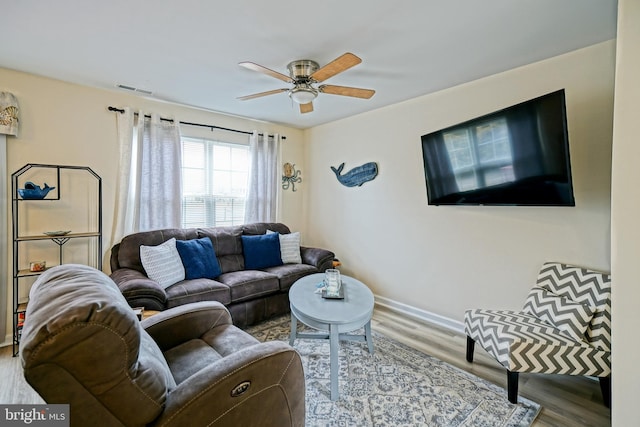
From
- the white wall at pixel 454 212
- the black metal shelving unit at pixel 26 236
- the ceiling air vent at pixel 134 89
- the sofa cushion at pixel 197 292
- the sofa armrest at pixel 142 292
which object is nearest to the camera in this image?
the white wall at pixel 454 212

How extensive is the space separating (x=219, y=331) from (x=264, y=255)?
177 centimetres

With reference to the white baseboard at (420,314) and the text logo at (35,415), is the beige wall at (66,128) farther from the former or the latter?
the white baseboard at (420,314)

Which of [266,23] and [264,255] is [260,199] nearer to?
[264,255]

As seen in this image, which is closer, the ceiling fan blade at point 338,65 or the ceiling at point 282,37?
the ceiling at point 282,37

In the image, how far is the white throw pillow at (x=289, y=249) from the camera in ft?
12.5

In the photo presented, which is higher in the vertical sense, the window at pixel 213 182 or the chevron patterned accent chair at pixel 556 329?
the window at pixel 213 182

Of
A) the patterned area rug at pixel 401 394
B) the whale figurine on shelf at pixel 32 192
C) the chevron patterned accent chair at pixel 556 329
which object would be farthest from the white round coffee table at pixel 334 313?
the whale figurine on shelf at pixel 32 192

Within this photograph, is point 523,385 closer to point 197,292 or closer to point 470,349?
point 470,349

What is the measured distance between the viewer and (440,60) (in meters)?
2.39

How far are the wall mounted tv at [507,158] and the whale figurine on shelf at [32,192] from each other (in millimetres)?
3511

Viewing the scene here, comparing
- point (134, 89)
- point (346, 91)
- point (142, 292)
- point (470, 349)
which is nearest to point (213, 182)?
point (134, 89)

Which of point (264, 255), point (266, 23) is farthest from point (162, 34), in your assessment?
point (264, 255)

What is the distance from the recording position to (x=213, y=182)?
12.9 feet

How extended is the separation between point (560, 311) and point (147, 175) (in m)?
4.02
